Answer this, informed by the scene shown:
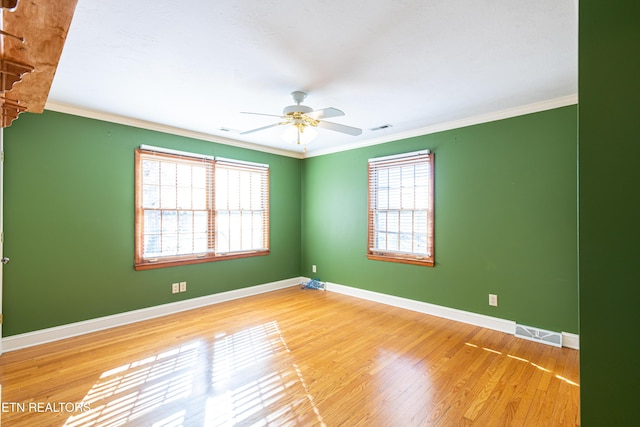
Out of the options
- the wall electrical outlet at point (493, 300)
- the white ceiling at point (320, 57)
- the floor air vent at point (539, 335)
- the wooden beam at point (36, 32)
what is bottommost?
the floor air vent at point (539, 335)

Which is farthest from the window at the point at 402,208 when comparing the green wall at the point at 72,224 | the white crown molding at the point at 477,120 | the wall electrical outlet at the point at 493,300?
the green wall at the point at 72,224

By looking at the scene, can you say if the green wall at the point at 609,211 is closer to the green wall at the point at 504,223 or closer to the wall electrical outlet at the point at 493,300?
the green wall at the point at 504,223

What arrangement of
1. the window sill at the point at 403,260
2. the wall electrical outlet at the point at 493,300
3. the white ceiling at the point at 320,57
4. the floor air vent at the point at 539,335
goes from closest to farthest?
the white ceiling at the point at 320,57
the floor air vent at the point at 539,335
the wall electrical outlet at the point at 493,300
the window sill at the point at 403,260

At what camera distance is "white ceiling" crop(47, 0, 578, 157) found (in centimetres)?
174

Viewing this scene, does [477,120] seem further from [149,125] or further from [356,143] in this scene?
[149,125]

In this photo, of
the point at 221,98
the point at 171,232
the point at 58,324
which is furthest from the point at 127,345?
the point at 221,98

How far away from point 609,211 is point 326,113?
2013mm

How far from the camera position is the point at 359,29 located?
6.21 ft

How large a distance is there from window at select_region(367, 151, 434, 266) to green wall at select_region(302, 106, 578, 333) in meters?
0.13

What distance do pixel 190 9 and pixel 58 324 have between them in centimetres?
353

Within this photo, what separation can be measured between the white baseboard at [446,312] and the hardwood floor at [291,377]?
0.13 metres

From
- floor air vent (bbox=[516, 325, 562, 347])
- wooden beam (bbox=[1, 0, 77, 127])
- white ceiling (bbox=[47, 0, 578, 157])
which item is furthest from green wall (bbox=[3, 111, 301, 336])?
floor air vent (bbox=[516, 325, 562, 347])

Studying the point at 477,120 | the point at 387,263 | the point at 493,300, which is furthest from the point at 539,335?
the point at 477,120

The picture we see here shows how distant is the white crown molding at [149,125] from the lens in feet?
10.6
